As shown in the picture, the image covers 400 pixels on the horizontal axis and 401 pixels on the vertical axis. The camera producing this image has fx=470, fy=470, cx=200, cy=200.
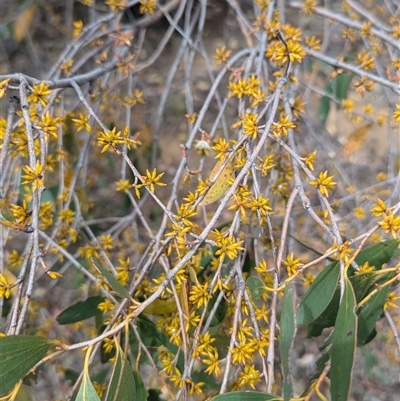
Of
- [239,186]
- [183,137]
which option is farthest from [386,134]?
[239,186]

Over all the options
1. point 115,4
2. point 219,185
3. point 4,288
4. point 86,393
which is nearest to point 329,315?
point 219,185

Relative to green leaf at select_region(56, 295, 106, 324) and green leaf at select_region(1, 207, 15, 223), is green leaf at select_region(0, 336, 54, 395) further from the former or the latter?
green leaf at select_region(56, 295, 106, 324)

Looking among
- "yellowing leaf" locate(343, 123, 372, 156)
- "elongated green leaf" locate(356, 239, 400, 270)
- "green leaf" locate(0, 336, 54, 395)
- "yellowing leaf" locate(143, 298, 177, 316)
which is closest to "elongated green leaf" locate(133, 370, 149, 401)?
"yellowing leaf" locate(143, 298, 177, 316)

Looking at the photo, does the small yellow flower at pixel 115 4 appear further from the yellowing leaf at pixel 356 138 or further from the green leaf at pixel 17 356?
the green leaf at pixel 17 356

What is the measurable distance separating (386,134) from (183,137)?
104 centimetres

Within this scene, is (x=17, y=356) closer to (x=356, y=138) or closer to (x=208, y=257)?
(x=208, y=257)

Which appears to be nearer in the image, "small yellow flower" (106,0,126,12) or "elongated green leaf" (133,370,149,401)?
"elongated green leaf" (133,370,149,401)

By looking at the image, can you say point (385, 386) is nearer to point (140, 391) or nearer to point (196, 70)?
point (140, 391)

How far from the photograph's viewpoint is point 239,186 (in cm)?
74

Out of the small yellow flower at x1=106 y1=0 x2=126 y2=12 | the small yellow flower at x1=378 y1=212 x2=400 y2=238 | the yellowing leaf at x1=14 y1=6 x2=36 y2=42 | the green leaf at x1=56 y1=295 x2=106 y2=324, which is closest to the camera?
the small yellow flower at x1=378 y1=212 x2=400 y2=238

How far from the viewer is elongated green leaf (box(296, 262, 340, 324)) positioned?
0.66 metres

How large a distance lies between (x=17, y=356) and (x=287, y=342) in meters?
0.34

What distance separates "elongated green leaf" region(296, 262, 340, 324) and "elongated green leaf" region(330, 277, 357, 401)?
0.05 meters

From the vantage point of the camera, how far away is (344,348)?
601 mm
